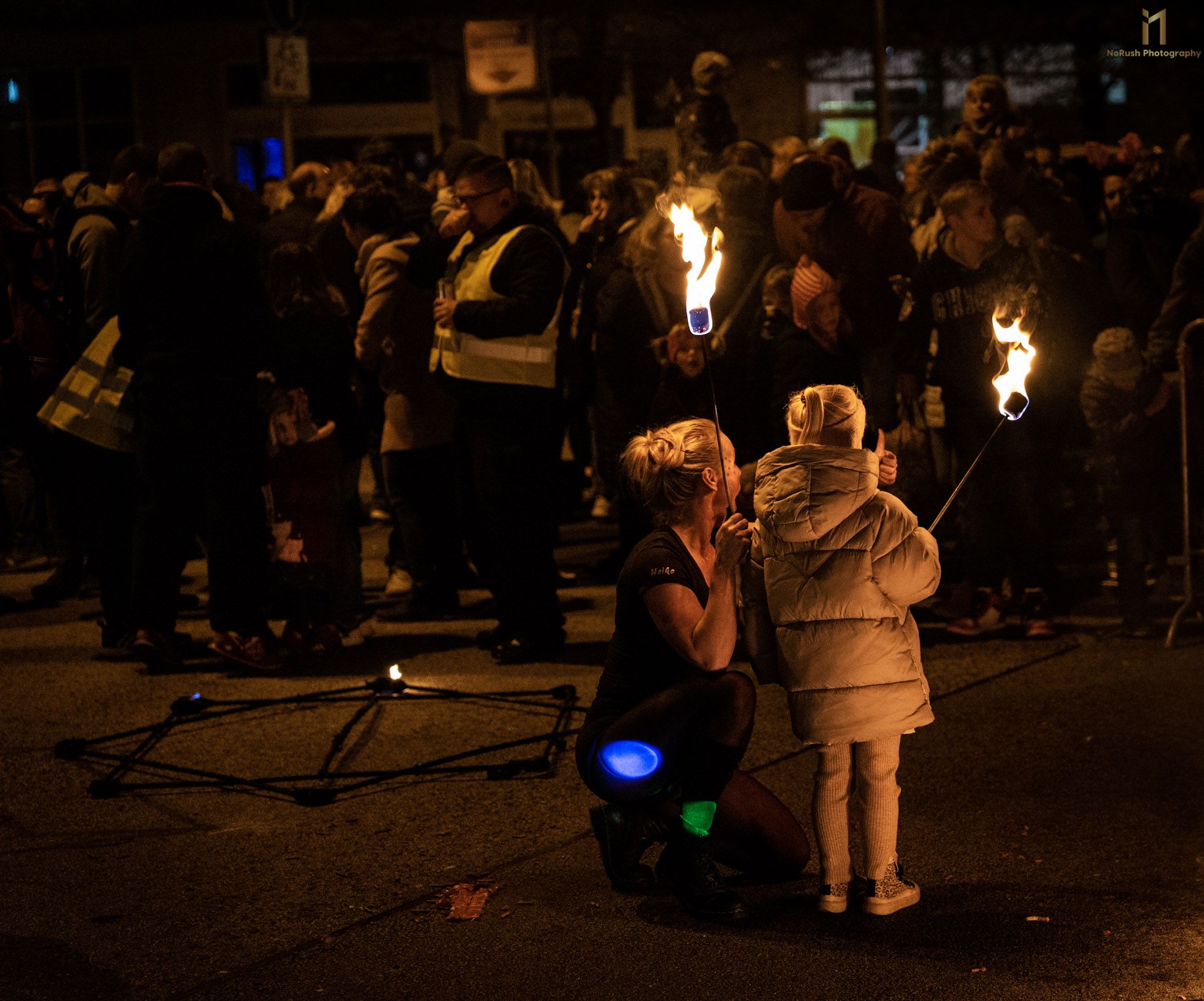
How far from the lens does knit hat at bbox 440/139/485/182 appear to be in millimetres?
8008

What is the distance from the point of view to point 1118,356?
7.78 meters

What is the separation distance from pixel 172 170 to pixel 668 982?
15.7 feet

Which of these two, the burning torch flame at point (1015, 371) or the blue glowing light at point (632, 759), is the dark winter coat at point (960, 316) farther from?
the blue glowing light at point (632, 759)

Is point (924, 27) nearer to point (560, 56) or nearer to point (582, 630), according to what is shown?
point (560, 56)

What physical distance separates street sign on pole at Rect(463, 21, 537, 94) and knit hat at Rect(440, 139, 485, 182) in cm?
1052

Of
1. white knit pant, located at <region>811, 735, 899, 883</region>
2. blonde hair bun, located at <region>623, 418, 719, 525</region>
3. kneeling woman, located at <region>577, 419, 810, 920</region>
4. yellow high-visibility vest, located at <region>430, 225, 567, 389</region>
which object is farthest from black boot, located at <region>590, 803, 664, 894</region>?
yellow high-visibility vest, located at <region>430, 225, 567, 389</region>

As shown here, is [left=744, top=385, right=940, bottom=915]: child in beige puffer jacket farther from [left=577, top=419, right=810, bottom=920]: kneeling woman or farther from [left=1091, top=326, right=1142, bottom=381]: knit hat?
[left=1091, top=326, right=1142, bottom=381]: knit hat

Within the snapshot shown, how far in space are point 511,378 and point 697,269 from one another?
124 inches

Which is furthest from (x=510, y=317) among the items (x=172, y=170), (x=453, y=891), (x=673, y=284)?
(x=453, y=891)

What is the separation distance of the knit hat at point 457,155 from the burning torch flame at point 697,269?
3363mm

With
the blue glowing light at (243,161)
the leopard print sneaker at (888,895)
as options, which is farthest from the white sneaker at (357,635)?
the blue glowing light at (243,161)

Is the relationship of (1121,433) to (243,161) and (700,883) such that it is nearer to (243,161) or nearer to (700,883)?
(700,883)

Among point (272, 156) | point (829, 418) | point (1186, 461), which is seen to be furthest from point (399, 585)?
point (272, 156)

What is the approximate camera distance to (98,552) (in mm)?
8289
